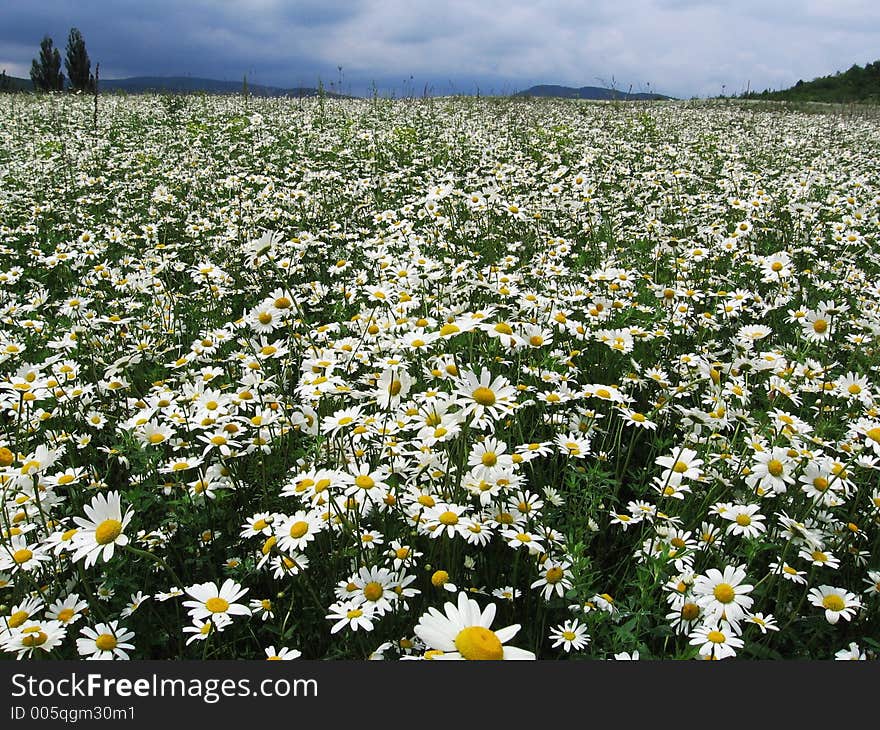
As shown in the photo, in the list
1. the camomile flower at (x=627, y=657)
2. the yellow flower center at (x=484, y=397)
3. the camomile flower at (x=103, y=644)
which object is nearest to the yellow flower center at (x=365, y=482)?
the yellow flower center at (x=484, y=397)

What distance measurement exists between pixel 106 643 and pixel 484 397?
1540 mm

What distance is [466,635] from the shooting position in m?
1.43

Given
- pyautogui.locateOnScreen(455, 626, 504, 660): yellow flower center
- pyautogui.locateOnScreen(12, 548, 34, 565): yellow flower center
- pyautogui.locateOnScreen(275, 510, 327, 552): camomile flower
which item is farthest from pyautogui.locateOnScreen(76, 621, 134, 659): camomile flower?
pyautogui.locateOnScreen(455, 626, 504, 660): yellow flower center

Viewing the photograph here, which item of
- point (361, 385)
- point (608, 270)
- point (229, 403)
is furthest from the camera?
point (608, 270)

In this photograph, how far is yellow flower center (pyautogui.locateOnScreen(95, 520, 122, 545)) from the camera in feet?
6.40

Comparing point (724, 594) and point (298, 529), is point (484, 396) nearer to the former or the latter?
point (298, 529)

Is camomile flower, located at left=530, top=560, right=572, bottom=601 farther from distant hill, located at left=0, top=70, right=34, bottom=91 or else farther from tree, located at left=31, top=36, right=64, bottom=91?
tree, located at left=31, top=36, right=64, bottom=91

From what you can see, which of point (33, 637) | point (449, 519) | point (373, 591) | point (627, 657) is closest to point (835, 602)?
point (627, 657)

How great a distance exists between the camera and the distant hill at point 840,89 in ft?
106

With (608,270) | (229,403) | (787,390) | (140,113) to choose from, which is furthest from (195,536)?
(140,113)

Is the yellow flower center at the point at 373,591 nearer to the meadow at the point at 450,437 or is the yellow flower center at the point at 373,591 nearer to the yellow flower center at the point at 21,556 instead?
the meadow at the point at 450,437

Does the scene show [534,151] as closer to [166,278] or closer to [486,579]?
[166,278]

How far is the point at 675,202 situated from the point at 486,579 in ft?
20.1

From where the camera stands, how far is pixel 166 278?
5.66m
